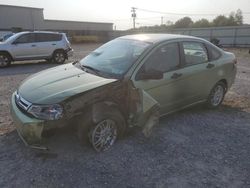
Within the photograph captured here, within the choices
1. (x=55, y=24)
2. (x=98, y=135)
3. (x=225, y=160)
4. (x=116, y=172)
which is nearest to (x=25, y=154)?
(x=98, y=135)

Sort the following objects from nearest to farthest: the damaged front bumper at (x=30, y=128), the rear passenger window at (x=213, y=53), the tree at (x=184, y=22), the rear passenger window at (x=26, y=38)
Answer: the damaged front bumper at (x=30, y=128) < the rear passenger window at (x=213, y=53) < the rear passenger window at (x=26, y=38) < the tree at (x=184, y=22)

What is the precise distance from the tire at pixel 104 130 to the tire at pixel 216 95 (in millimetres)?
2634

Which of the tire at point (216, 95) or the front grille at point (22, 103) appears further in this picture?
the tire at point (216, 95)

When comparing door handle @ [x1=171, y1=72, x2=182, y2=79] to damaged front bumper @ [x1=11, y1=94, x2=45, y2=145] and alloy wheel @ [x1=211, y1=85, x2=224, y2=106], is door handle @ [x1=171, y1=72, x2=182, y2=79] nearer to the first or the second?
alloy wheel @ [x1=211, y1=85, x2=224, y2=106]

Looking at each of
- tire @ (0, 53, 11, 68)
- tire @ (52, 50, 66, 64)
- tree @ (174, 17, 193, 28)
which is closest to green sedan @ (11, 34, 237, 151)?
tire @ (0, 53, 11, 68)

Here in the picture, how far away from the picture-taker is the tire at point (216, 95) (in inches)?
229

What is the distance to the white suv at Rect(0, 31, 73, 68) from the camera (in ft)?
42.4

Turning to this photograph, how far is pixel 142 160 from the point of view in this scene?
3.69 meters

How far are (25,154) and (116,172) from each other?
1339mm

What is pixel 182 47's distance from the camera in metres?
4.95

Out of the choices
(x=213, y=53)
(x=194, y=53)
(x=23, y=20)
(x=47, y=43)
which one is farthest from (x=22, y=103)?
(x=23, y=20)

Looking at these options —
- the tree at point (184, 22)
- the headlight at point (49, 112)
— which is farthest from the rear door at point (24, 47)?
the tree at point (184, 22)

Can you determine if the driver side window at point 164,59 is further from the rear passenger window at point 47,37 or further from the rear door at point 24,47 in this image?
the rear passenger window at point 47,37

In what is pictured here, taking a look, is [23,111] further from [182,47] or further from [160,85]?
[182,47]
